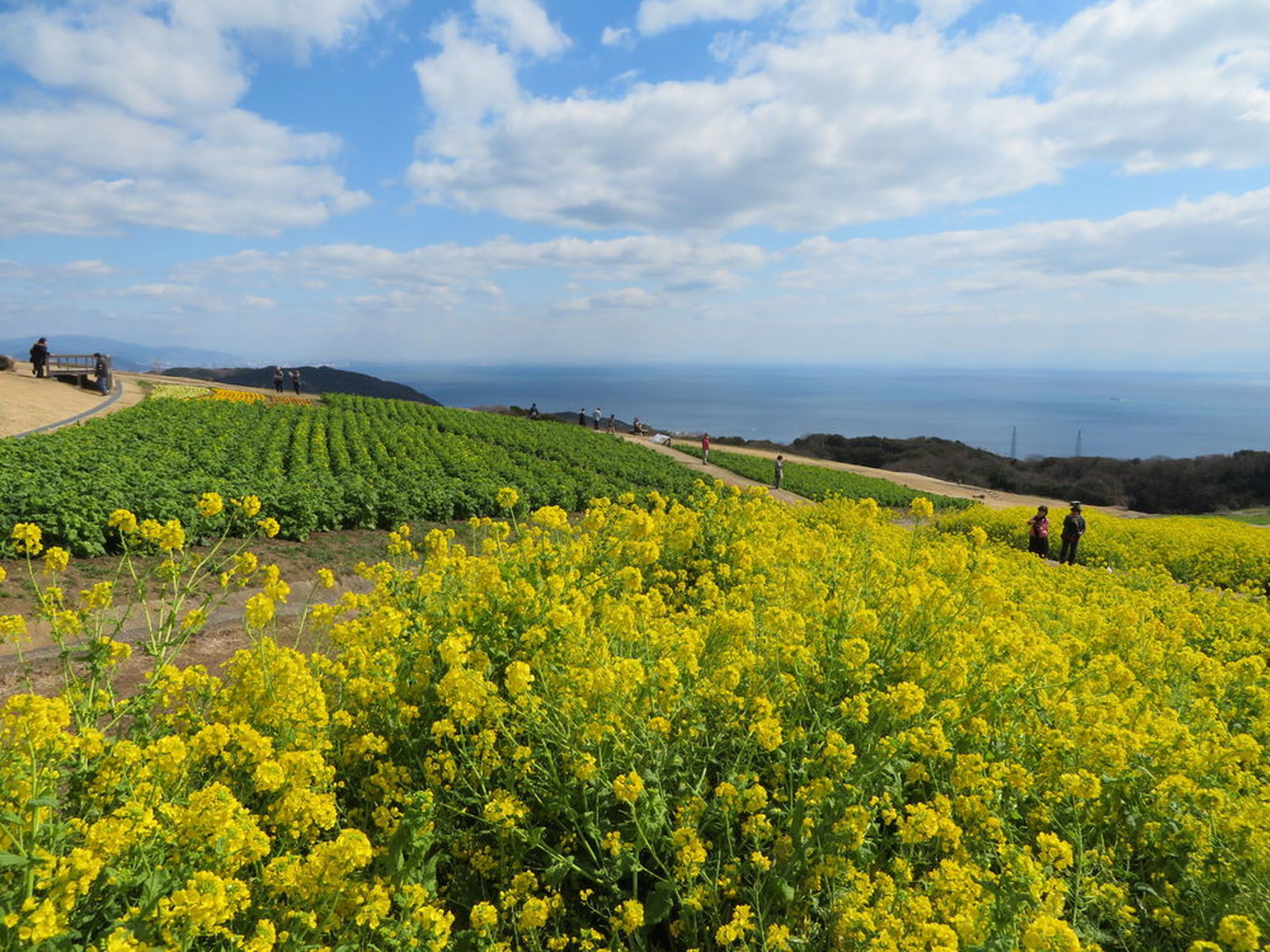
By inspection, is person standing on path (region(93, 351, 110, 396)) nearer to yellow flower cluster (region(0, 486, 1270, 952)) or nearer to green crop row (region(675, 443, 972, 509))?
green crop row (region(675, 443, 972, 509))

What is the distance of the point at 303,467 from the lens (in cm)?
1619

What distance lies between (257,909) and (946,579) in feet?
16.4

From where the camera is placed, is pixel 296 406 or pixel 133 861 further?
pixel 296 406

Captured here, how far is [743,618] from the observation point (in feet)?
13.8

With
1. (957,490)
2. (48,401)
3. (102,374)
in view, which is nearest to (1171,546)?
(957,490)

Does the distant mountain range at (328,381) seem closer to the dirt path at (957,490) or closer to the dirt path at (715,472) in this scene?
the dirt path at (715,472)

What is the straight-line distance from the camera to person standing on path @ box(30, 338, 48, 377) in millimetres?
27344

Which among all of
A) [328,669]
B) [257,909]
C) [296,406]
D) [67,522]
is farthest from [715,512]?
[296,406]

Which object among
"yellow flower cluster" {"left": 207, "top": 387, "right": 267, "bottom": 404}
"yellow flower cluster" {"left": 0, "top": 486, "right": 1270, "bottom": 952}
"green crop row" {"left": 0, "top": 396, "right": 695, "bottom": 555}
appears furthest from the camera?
"yellow flower cluster" {"left": 207, "top": 387, "right": 267, "bottom": 404}

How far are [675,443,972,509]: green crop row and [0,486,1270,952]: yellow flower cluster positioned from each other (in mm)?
21332

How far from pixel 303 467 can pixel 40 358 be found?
2104 centimetres

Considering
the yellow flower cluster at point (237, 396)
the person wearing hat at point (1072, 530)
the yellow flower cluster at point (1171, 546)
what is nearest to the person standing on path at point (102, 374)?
the yellow flower cluster at point (237, 396)

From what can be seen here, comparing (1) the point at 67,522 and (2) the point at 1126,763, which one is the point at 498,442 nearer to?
(1) the point at 67,522

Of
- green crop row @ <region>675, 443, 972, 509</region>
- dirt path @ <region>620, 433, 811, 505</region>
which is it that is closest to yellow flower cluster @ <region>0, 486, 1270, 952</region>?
dirt path @ <region>620, 433, 811, 505</region>
